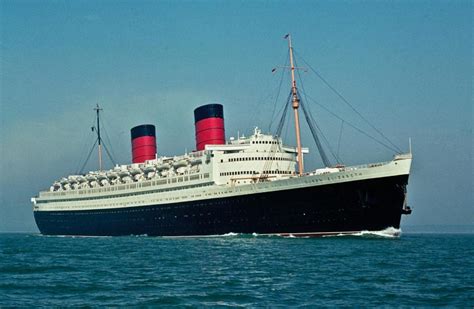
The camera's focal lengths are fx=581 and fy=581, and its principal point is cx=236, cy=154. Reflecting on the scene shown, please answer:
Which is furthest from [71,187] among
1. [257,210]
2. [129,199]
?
[257,210]

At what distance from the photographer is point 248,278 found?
23.1m

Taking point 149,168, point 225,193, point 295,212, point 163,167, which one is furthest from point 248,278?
point 149,168

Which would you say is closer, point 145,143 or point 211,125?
point 211,125

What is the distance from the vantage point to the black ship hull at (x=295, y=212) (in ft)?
140

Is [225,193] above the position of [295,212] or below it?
above

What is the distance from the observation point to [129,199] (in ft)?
213

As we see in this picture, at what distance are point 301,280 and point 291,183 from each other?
23783mm

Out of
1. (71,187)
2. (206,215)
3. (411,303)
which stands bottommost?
(411,303)

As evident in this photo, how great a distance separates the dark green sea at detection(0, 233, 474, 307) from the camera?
18672 millimetres

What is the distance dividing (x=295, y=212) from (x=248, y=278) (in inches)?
893

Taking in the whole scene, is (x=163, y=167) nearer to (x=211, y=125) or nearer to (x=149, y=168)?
(x=149, y=168)

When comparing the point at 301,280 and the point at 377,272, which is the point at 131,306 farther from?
the point at 377,272

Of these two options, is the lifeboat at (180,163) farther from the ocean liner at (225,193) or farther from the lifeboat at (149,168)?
the lifeboat at (149,168)

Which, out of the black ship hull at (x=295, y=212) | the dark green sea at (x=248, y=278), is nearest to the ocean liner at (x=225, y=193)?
the black ship hull at (x=295, y=212)
